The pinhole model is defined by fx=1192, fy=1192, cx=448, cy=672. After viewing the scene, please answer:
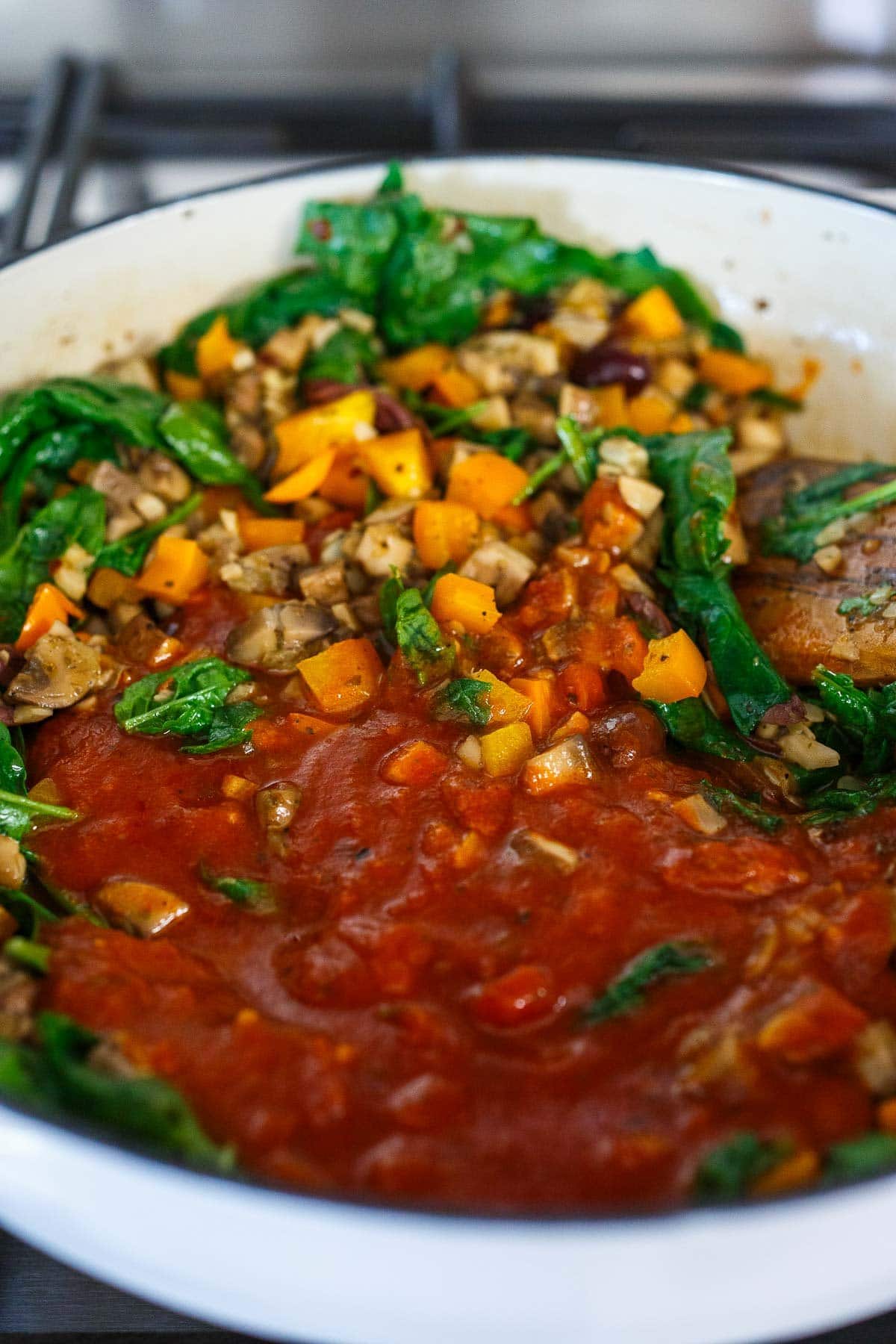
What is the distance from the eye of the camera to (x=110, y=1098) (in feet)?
6.36

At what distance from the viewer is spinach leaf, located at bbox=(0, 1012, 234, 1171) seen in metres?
1.88

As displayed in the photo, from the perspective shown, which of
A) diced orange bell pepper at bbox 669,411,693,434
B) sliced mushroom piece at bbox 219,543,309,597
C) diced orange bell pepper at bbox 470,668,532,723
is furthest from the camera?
diced orange bell pepper at bbox 669,411,693,434

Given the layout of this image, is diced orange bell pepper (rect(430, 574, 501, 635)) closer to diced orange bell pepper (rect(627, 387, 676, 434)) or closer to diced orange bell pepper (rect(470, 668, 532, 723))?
Result: diced orange bell pepper (rect(470, 668, 532, 723))

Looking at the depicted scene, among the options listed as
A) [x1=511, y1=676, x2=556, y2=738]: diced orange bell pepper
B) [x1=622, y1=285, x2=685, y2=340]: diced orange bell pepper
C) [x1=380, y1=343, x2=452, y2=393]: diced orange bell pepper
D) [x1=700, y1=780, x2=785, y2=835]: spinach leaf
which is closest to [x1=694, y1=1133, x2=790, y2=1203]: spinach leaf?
[x1=700, y1=780, x2=785, y2=835]: spinach leaf

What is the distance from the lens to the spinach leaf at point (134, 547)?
11.1ft

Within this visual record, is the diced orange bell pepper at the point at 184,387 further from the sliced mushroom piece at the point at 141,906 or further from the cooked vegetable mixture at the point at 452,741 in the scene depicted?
the sliced mushroom piece at the point at 141,906

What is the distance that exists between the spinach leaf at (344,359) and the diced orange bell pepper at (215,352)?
0.83 feet

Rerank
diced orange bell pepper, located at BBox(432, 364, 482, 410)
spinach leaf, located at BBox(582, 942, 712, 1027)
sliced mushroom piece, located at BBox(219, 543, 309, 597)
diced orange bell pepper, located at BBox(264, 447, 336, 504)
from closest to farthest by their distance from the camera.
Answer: spinach leaf, located at BBox(582, 942, 712, 1027) → sliced mushroom piece, located at BBox(219, 543, 309, 597) → diced orange bell pepper, located at BBox(264, 447, 336, 504) → diced orange bell pepper, located at BBox(432, 364, 482, 410)

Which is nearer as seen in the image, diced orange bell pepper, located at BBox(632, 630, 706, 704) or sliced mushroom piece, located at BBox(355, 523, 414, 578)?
diced orange bell pepper, located at BBox(632, 630, 706, 704)

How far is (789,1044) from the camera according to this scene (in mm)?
2094

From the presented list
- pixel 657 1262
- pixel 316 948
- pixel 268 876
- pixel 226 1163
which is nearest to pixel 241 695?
pixel 268 876

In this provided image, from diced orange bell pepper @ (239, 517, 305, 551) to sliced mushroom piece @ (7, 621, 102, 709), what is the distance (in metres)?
0.62

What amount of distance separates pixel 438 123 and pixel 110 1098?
3.94 m

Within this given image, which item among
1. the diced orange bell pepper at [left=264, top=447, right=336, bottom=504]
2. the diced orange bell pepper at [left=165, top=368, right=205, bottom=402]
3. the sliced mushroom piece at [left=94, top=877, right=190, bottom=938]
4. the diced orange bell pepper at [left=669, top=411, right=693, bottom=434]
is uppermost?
the diced orange bell pepper at [left=165, top=368, right=205, bottom=402]
